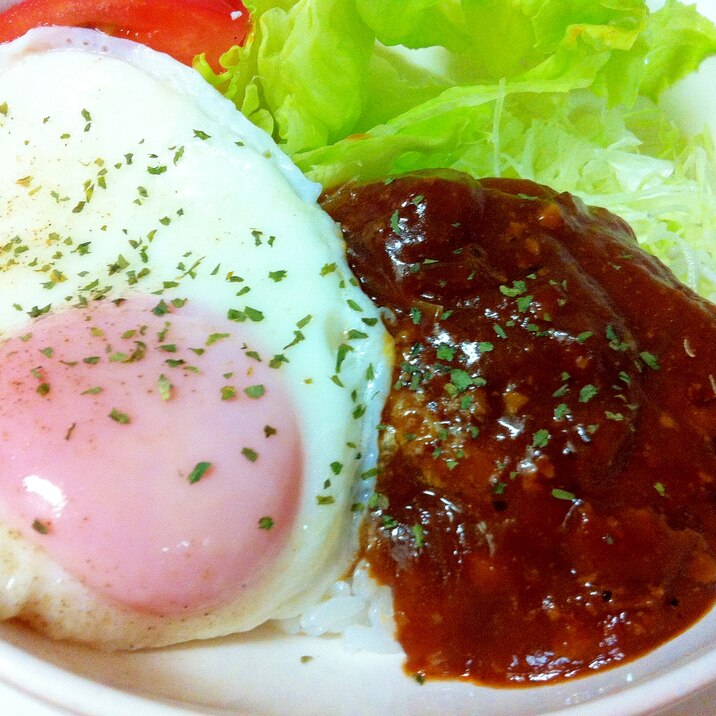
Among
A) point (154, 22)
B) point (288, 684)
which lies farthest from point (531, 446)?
point (154, 22)

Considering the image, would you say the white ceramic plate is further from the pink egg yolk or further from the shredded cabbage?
the shredded cabbage

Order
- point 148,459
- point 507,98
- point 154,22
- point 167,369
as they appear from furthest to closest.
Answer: point 507,98, point 154,22, point 167,369, point 148,459

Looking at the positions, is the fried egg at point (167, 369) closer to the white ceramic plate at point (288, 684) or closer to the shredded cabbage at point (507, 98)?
the white ceramic plate at point (288, 684)

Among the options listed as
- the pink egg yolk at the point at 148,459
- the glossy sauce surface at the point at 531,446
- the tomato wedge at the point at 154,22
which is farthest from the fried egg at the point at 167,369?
the tomato wedge at the point at 154,22

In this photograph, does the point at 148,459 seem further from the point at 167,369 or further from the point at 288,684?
the point at 288,684

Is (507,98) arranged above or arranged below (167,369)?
above

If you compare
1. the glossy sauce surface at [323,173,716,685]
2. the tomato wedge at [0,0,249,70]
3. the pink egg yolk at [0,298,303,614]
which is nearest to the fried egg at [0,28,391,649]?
the pink egg yolk at [0,298,303,614]
